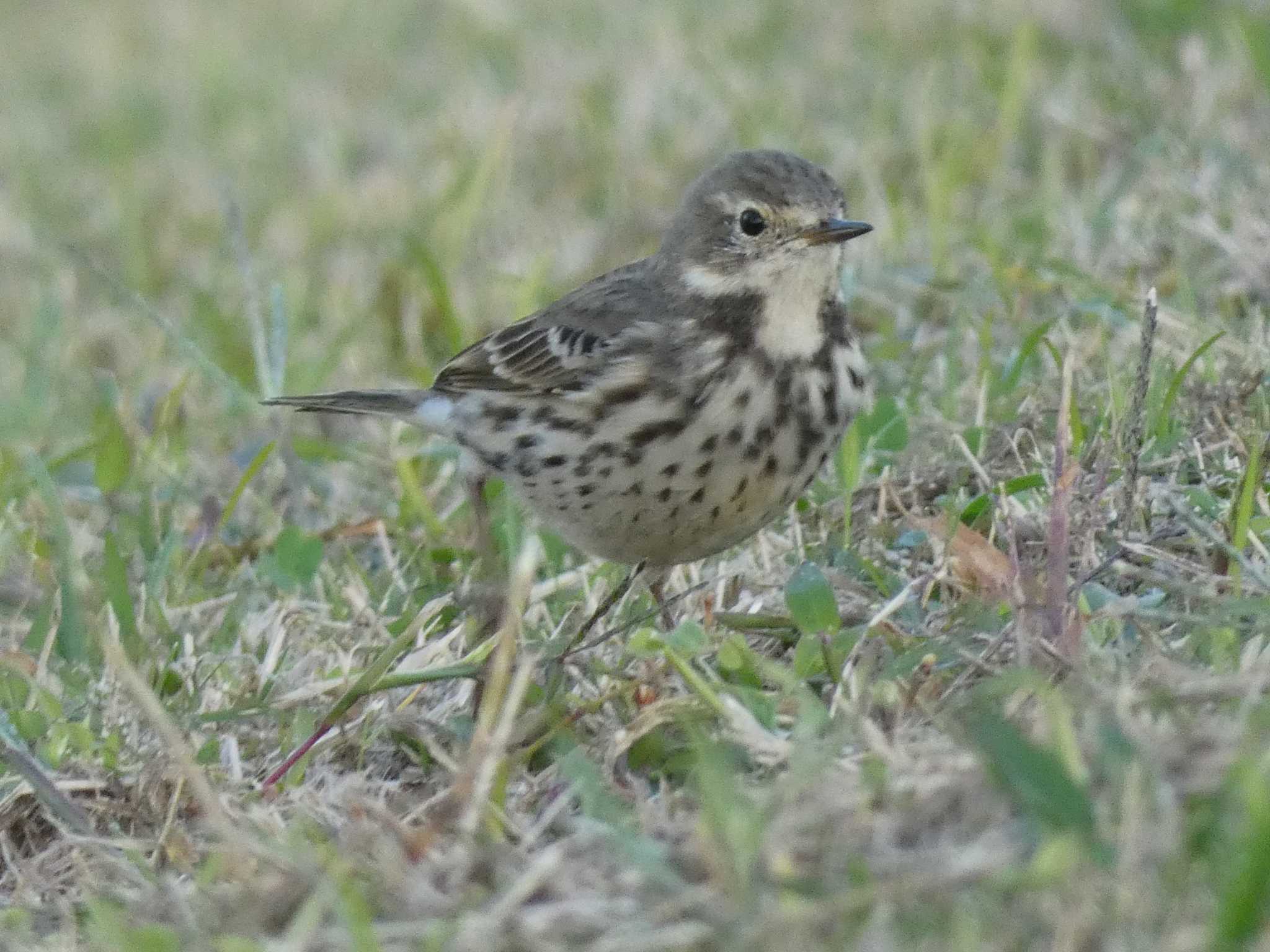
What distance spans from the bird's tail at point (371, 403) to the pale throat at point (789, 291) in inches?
45.6

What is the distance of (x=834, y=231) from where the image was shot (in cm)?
457

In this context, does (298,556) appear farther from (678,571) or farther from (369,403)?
(678,571)

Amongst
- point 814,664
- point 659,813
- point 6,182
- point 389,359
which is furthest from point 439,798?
point 6,182

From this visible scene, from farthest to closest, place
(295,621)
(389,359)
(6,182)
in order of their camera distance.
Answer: (6,182)
(389,359)
(295,621)

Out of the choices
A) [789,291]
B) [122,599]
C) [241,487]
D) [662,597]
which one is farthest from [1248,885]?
[241,487]

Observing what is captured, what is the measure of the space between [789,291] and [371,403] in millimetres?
1511

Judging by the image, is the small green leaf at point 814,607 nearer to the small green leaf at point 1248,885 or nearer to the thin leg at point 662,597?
the thin leg at point 662,597

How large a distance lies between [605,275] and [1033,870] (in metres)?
3.06

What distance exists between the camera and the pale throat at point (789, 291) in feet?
14.9

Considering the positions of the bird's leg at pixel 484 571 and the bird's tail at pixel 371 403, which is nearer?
the bird's leg at pixel 484 571

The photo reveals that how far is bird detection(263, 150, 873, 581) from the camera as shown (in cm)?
441

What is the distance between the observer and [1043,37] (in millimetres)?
8211

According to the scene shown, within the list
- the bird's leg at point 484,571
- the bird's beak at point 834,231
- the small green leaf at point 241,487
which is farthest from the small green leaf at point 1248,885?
the small green leaf at point 241,487

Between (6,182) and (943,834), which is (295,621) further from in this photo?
(6,182)
